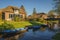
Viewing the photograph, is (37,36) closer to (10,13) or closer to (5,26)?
(5,26)

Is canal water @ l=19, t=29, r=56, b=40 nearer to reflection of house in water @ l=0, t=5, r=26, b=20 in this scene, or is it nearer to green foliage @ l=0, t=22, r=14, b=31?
green foliage @ l=0, t=22, r=14, b=31

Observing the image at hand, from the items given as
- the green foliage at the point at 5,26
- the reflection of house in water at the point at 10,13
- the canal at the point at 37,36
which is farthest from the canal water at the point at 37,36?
the reflection of house in water at the point at 10,13

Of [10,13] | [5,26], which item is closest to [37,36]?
[5,26]

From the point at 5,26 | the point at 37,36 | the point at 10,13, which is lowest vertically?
the point at 37,36

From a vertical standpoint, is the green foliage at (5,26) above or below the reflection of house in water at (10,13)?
below

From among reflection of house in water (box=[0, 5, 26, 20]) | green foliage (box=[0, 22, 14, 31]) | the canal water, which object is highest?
reflection of house in water (box=[0, 5, 26, 20])

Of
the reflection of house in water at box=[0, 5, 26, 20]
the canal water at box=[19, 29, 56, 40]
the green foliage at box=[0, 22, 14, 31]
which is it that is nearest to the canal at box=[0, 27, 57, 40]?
the canal water at box=[19, 29, 56, 40]

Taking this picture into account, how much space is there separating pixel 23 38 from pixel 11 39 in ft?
1.94

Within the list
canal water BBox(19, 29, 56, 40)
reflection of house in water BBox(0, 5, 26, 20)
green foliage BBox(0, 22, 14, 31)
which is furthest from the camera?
reflection of house in water BBox(0, 5, 26, 20)

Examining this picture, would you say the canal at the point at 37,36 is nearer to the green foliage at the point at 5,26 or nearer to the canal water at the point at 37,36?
the canal water at the point at 37,36

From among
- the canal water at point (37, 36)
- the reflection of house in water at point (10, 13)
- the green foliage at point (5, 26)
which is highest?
the reflection of house in water at point (10, 13)

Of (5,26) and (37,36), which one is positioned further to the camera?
(5,26)

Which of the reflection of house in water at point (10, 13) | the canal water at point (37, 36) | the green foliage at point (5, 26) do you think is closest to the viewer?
the canal water at point (37, 36)

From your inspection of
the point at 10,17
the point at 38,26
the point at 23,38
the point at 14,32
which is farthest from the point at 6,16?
the point at 23,38
